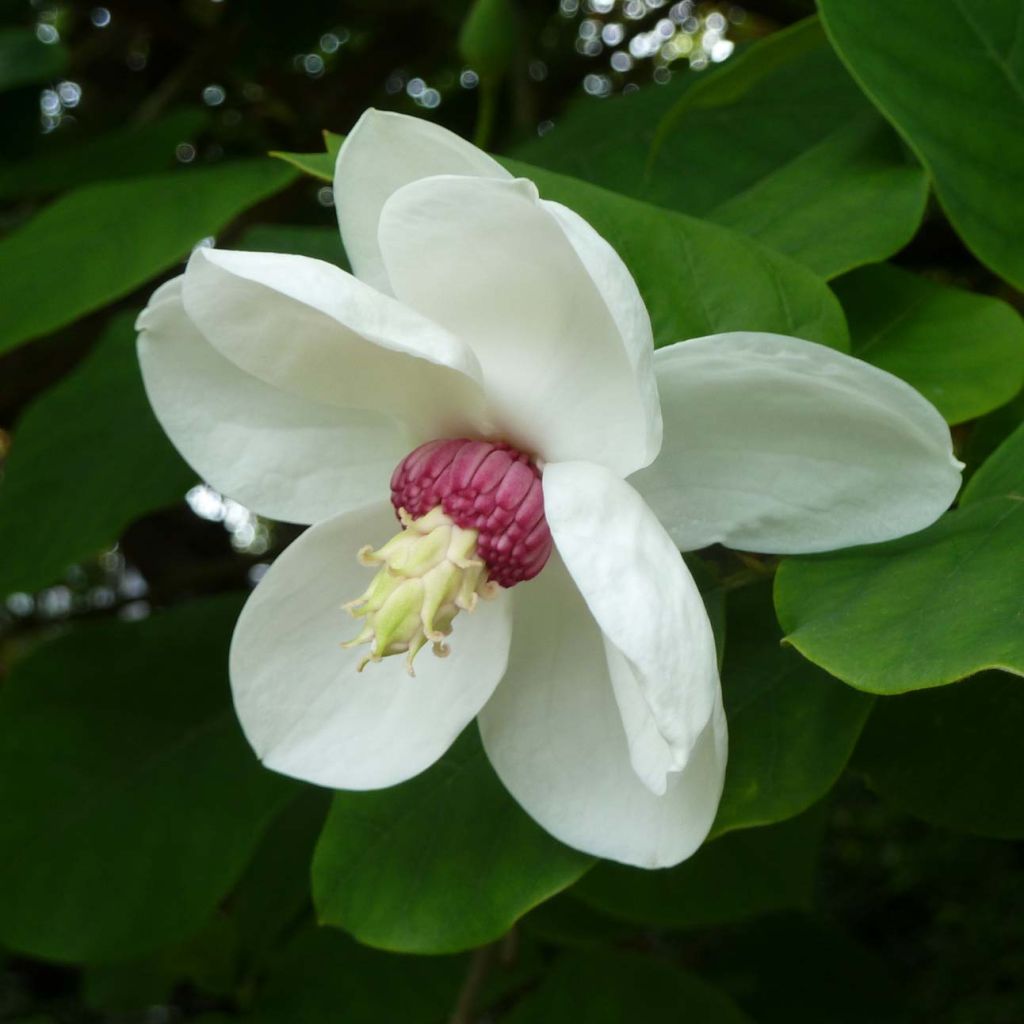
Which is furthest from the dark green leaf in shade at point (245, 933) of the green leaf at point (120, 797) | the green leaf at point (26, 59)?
the green leaf at point (26, 59)

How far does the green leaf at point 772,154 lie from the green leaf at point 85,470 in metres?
0.57

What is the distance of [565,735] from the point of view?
2.55 feet

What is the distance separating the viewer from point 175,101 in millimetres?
2225

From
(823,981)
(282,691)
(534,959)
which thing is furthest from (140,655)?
(823,981)

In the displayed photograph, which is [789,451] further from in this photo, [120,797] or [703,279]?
[120,797]

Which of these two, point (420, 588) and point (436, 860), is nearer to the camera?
point (420, 588)

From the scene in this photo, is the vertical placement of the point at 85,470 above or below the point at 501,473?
below

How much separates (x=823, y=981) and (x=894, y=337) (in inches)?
62.3

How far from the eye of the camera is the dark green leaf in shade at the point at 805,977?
2.11 m

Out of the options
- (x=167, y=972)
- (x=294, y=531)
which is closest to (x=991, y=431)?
(x=294, y=531)

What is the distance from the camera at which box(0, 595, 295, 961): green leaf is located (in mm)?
1358

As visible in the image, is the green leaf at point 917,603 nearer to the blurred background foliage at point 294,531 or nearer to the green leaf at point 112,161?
the blurred background foliage at point 294,531

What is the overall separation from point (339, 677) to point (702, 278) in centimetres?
34

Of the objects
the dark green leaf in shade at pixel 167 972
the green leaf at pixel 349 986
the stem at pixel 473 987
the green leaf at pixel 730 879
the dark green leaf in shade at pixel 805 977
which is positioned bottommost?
the dark green leaf in shade at pixel 805 977
